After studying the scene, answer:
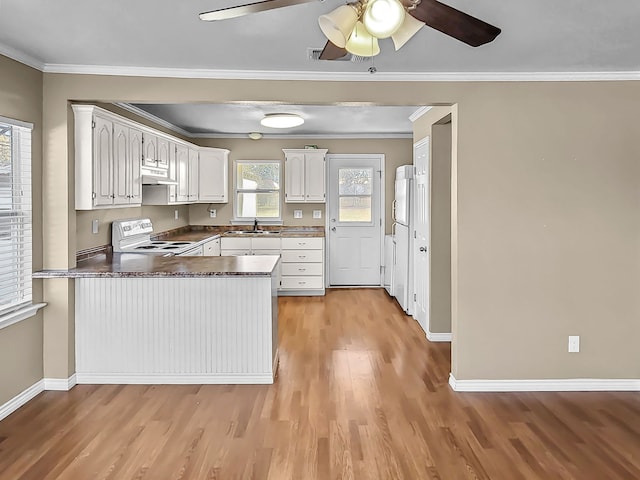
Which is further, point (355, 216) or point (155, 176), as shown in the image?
point (355, 216)

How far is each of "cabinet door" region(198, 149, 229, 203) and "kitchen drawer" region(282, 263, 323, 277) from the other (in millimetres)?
1315

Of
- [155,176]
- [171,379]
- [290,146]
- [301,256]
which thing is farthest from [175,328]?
[290,146]

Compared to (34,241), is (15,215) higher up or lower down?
higher up

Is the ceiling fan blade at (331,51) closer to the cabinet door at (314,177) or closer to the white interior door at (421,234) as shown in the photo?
the white interior door at (421,234)

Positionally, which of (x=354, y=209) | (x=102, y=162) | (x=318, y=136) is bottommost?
(x=354, y=209)

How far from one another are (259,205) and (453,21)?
596 cm

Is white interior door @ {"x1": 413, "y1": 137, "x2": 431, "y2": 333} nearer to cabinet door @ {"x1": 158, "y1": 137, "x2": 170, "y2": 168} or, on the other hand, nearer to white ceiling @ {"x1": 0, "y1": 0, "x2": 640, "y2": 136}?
white ceiling @ {"x1": 0, "y1": 0, "x2": 640, "y2": 136}

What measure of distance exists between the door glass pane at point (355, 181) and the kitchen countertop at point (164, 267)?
350 centimetres

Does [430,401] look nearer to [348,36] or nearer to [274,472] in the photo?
[274,472]

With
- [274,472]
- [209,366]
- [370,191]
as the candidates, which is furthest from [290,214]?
[274,472]

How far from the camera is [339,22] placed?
1.73 meters

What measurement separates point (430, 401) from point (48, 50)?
3463mm

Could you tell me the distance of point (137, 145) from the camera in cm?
459

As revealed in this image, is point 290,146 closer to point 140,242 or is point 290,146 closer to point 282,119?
point 282,119
